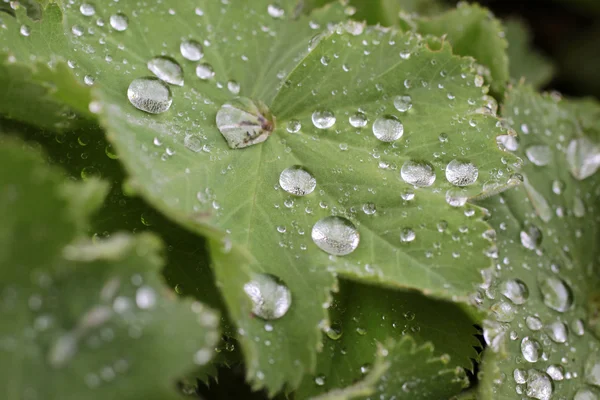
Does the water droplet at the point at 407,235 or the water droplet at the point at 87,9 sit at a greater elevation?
the water droplet at the point at 87,9

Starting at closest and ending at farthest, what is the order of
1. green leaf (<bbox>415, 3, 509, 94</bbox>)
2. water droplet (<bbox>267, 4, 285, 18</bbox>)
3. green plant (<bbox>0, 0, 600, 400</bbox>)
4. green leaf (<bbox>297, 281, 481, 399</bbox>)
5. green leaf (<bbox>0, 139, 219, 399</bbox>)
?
green leaf (<bbox>0, 139, 219, 399</bbox>) → green plant (<bbox>0, 0, 600, 400</bbox>) → green leaf (<bbox>297, 281, 481, 399</bbox>) → water droplet (<bbox>267, 4, 285, 18</bbox>) → green leaf (<bbox>415, 3, 509, 94</bbox>)

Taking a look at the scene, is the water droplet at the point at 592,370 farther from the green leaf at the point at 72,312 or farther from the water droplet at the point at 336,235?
the green leaf at the point at 72,312

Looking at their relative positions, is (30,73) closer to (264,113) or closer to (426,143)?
(264,113)

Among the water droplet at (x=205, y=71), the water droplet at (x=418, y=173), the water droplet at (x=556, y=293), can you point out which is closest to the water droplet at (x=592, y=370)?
the water droplet at (x=556, y=293)

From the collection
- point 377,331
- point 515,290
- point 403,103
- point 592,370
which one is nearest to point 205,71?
point 403,103

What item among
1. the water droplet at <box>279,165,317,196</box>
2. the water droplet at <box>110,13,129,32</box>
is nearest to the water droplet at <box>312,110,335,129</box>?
the water droplet at <box>279,165,317,196</box>

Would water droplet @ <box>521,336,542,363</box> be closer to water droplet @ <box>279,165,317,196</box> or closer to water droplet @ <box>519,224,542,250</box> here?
water droplet @ <box>519,224,542,250</box>

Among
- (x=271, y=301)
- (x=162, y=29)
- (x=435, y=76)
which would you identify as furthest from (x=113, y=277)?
(x=435, y=76)
